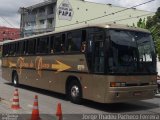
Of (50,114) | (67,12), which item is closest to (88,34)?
(50,114)

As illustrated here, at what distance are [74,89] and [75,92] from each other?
0.47 ft

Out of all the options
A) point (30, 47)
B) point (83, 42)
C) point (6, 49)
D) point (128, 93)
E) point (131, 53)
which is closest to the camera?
point (128, 93)

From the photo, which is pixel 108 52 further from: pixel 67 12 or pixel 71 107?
pixel 67 12

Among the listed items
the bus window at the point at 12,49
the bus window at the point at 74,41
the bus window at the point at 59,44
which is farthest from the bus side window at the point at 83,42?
the bus window at the point at 12,49

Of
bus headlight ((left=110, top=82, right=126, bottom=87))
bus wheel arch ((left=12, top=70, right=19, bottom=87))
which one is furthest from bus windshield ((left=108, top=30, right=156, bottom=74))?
bus wheel arch ((left=12, top=70, right=19, bottom=87))

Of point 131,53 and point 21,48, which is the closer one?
point 131,53

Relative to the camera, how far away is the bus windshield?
1344cm

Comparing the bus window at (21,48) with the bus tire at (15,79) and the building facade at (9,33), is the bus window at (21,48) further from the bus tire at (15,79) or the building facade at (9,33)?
the building facade at (9,33)

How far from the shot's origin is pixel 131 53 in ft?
45.8

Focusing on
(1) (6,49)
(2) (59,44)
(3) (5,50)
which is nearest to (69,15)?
(3) (5,50)

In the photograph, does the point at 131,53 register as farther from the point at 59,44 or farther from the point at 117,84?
the point at 59,44

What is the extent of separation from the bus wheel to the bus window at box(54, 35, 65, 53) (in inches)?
69.1

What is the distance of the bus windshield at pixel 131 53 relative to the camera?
13438mm

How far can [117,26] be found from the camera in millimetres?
14078
